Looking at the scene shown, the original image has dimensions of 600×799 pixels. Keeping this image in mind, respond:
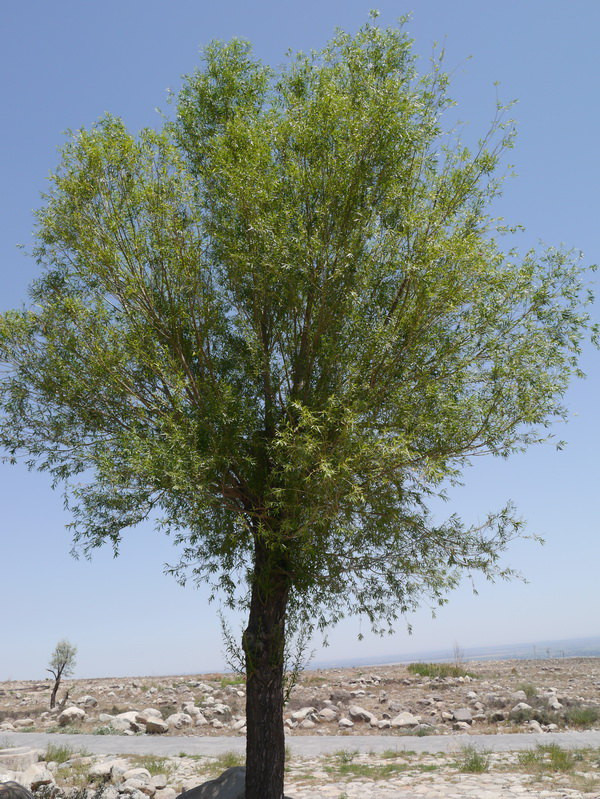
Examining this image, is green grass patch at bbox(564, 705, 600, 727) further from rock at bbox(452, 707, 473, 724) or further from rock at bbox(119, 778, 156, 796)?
rock at bbox(119, 778, 156, 796)

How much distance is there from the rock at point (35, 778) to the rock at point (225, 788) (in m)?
3.17

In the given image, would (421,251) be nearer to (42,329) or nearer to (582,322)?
(582,322)

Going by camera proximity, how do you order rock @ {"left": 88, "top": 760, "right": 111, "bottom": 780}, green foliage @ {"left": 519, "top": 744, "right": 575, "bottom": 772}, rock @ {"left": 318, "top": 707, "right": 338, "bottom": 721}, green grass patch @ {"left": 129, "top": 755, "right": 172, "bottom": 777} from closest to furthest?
1. green foliage @ {"left": 519, "top": 744, "right": 575, "bottom": 772}
2. rock @ {"left": 88, "top": 760, "right": 111, "bottom": 780}
3. green grass patch @ {"left": 129, "top": 755, "right": 172, "bottom": 777}
4. rock @ {"left": 318, "top": 707, "right": 338, "bottom": 721}

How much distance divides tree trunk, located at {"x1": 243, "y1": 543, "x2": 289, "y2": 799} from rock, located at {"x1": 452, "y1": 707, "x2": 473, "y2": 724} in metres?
11.9

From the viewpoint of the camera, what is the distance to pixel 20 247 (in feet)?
33.6

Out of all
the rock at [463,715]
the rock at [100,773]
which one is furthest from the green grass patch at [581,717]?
the rock at [100,773]

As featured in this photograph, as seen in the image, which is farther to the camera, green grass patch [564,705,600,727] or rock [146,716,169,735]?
rock [146,716,169,735]

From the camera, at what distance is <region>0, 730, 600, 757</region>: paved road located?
14.5 meters

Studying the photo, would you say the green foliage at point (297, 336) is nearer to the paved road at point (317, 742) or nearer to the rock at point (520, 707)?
the paved road at point (317, 742)

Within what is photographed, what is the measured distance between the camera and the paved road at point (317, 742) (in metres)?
14.5

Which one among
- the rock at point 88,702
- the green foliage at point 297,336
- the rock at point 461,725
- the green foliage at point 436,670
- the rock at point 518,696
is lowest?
the rock at point 461,725

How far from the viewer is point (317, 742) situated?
16312 mm

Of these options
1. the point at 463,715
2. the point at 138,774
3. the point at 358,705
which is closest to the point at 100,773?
the point at 138,774

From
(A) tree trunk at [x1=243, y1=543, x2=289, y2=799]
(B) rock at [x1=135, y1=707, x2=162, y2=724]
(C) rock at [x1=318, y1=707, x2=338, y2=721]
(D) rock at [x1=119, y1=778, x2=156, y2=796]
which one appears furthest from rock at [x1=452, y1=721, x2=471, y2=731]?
(A) tree trunk at [x1=243, y1=543, x2=289, y2=799]
